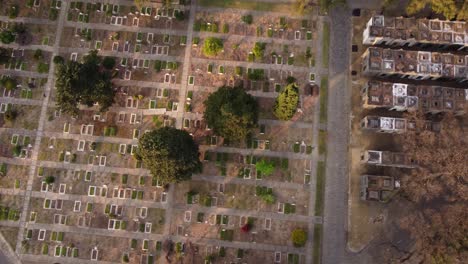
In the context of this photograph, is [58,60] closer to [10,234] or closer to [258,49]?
[10,234]

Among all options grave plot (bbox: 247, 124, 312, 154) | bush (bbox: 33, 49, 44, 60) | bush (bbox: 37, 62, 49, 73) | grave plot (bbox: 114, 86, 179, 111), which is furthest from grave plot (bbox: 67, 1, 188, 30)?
grave plot (bbox: 247, 124, 312, 154)

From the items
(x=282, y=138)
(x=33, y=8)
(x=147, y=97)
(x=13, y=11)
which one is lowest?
(x=282, y=138)

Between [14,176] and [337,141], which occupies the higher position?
[337,141]

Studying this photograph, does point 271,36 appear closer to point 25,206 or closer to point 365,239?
point 365,239

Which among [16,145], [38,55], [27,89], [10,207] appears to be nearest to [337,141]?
[38,55]

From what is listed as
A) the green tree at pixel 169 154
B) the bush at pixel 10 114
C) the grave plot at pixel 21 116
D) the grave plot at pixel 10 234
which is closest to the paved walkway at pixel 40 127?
the grave plot at pixel 10 234

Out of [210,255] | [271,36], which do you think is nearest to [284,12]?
[271,36]
